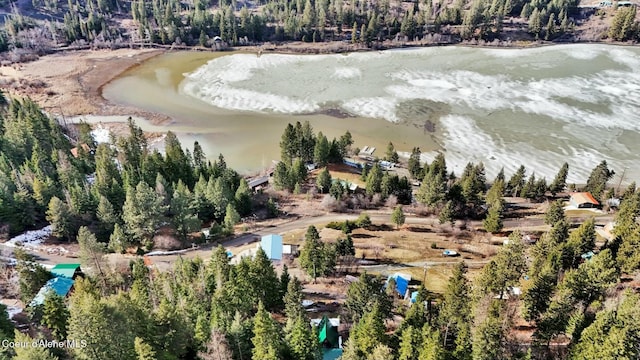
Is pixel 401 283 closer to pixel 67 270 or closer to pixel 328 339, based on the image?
pixel 328 339

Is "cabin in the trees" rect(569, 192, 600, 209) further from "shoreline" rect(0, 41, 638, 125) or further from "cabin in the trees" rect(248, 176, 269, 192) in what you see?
"shoreline" rect(0, 41, 638, 125)

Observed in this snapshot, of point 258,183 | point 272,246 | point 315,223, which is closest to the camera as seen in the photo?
point 272,246

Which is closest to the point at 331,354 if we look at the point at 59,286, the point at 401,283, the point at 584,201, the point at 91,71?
the point at 401,283

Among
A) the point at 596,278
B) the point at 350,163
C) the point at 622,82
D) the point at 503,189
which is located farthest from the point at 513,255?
the point at 622,82

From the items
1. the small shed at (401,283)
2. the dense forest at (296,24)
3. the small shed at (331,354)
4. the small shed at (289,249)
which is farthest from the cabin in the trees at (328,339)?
the dense forest at (296,24)

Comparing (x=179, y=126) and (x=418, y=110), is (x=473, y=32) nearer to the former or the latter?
(x=418, y=110)

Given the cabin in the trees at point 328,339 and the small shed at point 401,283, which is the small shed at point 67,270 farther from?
the small shed at point 401,283
